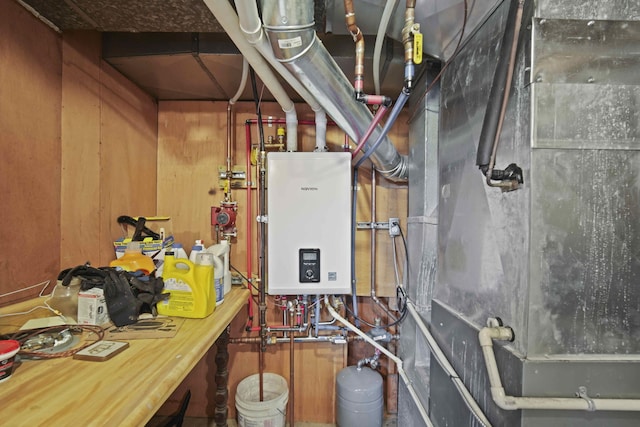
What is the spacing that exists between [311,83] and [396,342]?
67.7 inches

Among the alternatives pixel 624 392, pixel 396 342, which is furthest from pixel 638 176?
pixel 396 342

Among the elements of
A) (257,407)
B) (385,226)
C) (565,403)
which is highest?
(385,226)

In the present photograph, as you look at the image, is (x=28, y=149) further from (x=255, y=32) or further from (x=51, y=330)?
(x=255, y=32)

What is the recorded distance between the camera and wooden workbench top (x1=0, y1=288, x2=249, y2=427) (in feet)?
1.89

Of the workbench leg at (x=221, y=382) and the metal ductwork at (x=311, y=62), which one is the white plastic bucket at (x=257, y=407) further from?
the metal ductwork at (x=311, y=62)

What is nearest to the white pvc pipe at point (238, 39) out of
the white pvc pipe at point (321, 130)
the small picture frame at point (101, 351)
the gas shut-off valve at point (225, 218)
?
the white pvc pipe at point (321, 130)

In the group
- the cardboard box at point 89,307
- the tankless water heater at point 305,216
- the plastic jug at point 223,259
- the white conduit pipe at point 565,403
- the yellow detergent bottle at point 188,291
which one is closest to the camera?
the white conduit pipe at point 565,403

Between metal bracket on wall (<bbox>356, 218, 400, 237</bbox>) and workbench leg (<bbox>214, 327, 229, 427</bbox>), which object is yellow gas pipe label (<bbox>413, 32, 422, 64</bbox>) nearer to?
metal bracket on wall (<bbox>356, 218, 400, 237</bbox>)

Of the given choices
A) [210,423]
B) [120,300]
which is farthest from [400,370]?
[120,300]

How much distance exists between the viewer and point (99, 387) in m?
0.67

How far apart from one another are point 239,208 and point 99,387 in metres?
1.24

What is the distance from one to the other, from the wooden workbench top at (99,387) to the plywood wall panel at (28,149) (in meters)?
0.56

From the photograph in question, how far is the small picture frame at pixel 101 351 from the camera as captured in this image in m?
0.78

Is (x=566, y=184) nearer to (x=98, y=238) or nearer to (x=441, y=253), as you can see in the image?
(x=441, y=253)
